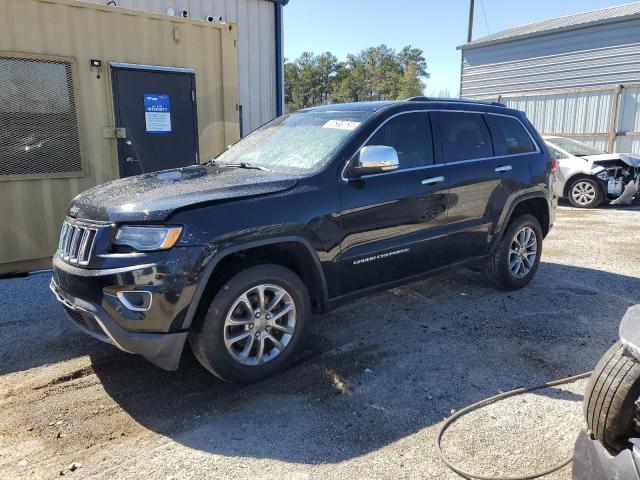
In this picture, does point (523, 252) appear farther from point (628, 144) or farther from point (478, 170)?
point (628, 144)

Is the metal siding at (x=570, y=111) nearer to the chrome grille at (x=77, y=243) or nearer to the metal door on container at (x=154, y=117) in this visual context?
the metal door on container at (x=154, y=117)

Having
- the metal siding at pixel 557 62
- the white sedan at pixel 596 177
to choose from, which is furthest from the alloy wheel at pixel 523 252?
the metal siding at pixel 557 62

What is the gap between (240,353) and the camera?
336 cm

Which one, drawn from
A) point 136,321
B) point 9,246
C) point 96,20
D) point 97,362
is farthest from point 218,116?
point 136,321

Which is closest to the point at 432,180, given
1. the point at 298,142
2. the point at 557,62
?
the point at 298,142

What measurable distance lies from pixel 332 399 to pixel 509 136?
3.41 meters

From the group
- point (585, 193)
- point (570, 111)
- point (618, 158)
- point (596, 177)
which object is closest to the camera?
point (618, 158)

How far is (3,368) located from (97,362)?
67cm

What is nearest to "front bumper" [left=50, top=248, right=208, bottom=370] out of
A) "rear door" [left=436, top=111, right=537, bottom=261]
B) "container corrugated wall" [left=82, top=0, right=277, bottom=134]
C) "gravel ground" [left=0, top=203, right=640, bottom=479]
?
"gravel ground" [left=0, top=203, right=640, bottom=479]

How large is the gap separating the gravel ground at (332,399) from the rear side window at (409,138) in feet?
4.74

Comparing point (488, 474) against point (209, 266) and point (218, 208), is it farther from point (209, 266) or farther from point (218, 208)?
point (218, 208)

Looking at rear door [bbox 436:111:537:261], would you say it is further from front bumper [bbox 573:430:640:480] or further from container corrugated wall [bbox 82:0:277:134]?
container corrugated wall [bbox 82:0:277:134]

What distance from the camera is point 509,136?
529 cm

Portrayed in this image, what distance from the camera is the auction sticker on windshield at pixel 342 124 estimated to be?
13.2 ft
